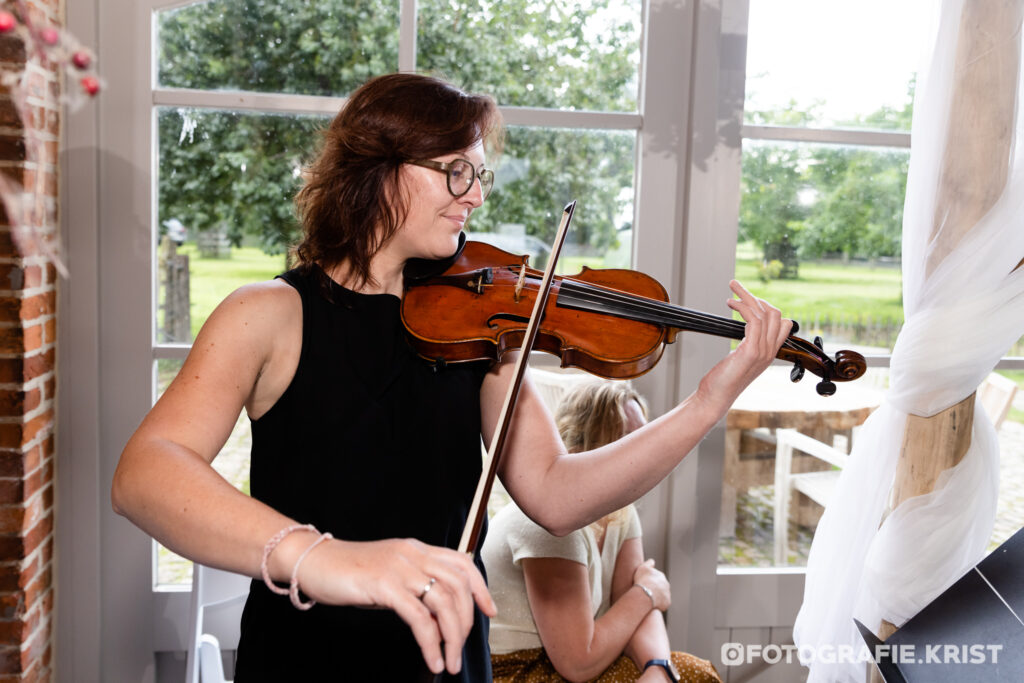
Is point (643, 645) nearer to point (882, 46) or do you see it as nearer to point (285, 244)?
point (285, 244)

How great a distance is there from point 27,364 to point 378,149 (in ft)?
3.41

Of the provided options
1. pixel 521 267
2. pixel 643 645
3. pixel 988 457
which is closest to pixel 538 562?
pixel 643 645

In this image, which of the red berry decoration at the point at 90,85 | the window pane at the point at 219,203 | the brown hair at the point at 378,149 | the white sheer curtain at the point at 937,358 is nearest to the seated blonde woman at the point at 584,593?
the white sheer curtain at the point at 937,358

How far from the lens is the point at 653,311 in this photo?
1.32 meters

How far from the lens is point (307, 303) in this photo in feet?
4.00

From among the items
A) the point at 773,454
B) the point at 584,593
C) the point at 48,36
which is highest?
the point at 48,36

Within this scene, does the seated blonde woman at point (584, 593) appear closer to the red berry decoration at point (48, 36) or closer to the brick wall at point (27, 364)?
the brick wall at point (27, 364)

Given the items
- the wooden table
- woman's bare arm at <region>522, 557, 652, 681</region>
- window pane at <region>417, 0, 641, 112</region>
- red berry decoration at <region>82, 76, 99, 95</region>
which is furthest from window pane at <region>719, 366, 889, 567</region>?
red berry decoration at <region>82, 76, 99, 95</region>

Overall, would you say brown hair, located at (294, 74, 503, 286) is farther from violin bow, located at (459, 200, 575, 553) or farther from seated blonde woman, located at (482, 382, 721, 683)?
seated blonde woman, located at (482, 382, 721, 683)

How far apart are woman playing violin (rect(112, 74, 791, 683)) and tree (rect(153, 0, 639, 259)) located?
815 millimetres

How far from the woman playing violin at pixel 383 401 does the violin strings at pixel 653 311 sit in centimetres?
6

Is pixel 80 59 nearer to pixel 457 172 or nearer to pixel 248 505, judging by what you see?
pixel 248 505

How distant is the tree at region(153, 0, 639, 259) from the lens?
6.62ft

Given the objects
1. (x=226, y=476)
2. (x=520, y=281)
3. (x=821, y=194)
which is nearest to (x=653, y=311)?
→ (x=520, y=281)
